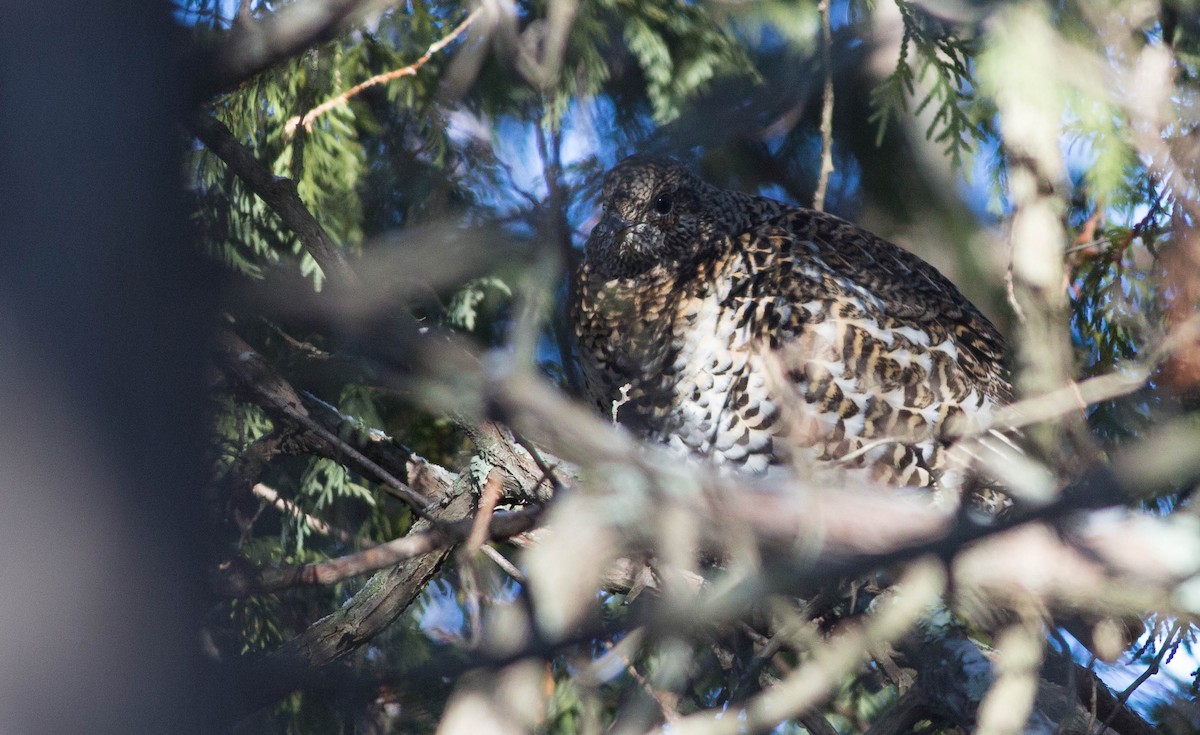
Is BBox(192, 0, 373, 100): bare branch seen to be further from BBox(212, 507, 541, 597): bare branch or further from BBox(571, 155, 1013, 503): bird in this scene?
BBox(571, 155, 1013, 503): bird

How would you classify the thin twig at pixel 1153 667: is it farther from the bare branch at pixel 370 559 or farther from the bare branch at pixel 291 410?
the bare branch at pixel 291 410

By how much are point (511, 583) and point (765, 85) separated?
187 cm

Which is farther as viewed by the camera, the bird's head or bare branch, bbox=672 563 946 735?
the bird's head

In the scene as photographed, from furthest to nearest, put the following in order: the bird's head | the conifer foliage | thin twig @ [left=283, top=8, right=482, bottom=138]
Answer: the bird's head → thin twig @ [left=283, top=8, right=482, bottom=138] → the conifer foliage

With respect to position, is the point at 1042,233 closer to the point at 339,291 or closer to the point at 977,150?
the point at 977,150

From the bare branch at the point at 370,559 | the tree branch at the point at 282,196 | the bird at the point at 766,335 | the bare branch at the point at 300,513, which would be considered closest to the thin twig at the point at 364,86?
the bird at the point at 766,335

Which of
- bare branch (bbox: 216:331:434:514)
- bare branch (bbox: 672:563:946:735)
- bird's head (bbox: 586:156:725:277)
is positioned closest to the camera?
bare branch (bbox: 672:563:946:735)

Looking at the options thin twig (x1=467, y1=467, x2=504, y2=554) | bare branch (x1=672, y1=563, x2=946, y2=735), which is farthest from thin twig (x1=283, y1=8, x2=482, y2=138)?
bare branch (x1=672, y1=563, x2=946, y2=735)

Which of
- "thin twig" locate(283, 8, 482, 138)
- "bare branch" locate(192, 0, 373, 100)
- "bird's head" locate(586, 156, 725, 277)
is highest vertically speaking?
"bare branch" locate(192, 0, 373, 100)

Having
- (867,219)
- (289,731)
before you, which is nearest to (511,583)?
(289,731)

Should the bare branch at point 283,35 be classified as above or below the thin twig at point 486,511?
above

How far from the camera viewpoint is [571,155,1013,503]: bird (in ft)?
10.5

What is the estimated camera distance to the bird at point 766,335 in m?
3.21

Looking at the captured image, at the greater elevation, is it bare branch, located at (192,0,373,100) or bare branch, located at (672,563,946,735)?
bare branch, located at (192,0,373,100)
